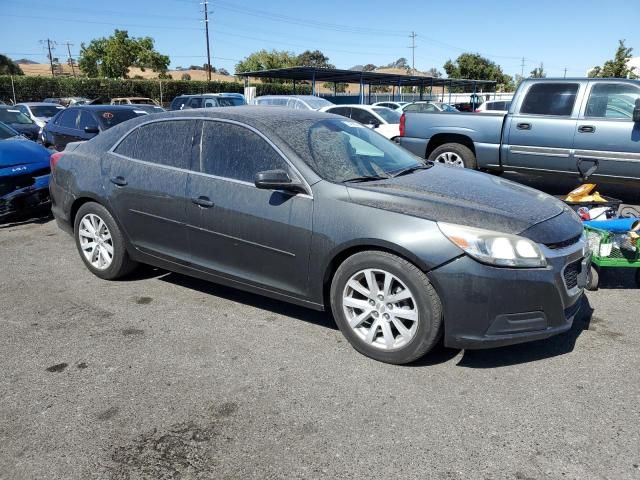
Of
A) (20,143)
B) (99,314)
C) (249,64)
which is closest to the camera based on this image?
(99,314)

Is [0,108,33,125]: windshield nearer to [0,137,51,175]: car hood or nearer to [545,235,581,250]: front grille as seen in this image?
[0,137,51,175]: car hood

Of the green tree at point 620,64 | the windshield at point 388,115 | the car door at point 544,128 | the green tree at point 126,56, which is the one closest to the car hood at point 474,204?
the car door at point 544,128

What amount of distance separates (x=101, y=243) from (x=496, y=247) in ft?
11.5

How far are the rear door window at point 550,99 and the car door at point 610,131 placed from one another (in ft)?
0.75

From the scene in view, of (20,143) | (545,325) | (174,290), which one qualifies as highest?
(20,143)

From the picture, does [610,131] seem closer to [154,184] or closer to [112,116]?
[154,184]

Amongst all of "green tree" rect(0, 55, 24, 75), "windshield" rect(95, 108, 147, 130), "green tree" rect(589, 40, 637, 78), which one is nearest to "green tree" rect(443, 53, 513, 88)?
"green tree" rect(589, 40, 637, 78)

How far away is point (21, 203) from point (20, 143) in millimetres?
1013

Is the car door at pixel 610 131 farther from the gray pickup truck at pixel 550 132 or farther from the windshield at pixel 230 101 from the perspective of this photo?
the windshield at pixel 230 101

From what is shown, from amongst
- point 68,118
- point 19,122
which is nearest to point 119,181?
point 68,118

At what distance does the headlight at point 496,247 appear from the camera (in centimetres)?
309

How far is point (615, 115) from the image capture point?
7.61 metres

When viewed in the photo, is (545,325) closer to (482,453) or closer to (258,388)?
(482,453)

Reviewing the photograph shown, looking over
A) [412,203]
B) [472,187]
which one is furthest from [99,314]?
[472,187]
